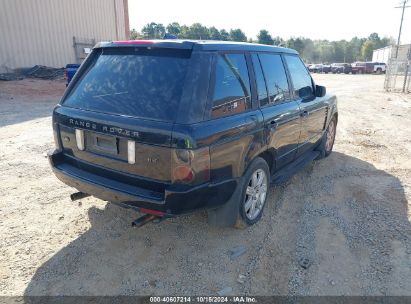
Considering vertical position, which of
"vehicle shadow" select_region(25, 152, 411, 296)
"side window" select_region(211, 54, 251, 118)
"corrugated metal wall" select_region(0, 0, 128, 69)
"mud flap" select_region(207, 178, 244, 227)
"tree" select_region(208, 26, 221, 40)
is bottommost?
"vehicle shadow" select_region(25, 152, 411, 296)

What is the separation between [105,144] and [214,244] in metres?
1.49

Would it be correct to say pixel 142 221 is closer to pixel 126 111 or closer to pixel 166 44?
pixel 126 111

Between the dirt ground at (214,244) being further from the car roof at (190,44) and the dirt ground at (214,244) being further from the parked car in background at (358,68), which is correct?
the parked car in background at (358,68)

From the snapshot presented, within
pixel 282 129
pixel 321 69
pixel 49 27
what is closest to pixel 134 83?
pixel 282 129

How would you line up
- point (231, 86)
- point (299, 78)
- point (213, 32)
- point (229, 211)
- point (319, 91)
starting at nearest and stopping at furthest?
1. point (231, 86)
2. point (229, 211)
3. point (299, 78)
4. point (319, 91)
5. point (213, 32)

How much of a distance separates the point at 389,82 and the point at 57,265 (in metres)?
22.3

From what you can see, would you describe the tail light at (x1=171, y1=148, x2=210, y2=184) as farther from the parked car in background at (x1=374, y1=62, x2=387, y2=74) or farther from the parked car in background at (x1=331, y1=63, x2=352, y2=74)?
the parked car in background at (x1=374, y1=62, x2=387, y2=74)

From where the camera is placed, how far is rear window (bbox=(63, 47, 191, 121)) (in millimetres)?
2799

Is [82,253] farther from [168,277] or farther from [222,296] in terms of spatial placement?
[222,296]

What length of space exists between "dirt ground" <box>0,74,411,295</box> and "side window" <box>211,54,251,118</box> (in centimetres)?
139

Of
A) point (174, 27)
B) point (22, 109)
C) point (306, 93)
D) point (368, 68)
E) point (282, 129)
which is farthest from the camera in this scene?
point (174, 27)

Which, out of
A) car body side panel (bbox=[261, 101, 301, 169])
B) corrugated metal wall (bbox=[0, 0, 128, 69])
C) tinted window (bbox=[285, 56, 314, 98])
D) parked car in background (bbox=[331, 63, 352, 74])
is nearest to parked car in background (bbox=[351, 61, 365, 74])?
parked car in background (bbox=[331, 63, 352, 74])

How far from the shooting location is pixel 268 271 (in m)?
3.04

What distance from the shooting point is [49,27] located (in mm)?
21422
